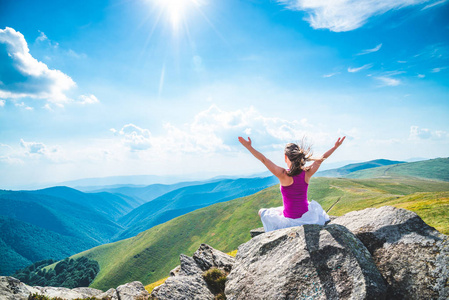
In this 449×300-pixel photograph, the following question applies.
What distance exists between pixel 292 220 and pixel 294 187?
236cm

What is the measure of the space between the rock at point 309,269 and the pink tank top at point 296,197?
781 millimetres

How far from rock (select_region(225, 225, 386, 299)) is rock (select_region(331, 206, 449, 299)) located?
0.67 m

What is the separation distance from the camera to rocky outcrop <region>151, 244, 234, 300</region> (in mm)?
12469

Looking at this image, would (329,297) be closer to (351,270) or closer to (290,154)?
(351,270)

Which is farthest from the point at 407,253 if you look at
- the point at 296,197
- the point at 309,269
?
the point at 296,197

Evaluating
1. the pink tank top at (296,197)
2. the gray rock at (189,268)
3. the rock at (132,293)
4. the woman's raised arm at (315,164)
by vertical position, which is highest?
the woman's raised arm at (315,164)

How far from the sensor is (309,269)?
9.27 metres

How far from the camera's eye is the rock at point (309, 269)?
841 cm

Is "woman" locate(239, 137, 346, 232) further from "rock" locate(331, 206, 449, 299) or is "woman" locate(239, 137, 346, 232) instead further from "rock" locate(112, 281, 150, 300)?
"rock" locate(112, 281, 150, 300)

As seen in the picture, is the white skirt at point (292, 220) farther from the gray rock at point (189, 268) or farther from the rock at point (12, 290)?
the rock at point (12, 290)

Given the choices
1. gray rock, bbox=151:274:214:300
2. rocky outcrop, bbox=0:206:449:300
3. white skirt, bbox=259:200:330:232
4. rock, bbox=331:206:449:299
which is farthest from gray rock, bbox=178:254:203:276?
rock, bbox=331:206:449:299

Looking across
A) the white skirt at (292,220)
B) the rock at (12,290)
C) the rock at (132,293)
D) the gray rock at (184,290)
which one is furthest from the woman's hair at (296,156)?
the rock at (12,290)

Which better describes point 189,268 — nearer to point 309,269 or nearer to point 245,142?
point 309,269

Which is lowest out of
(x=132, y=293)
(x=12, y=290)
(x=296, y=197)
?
(x=132, y=293)
